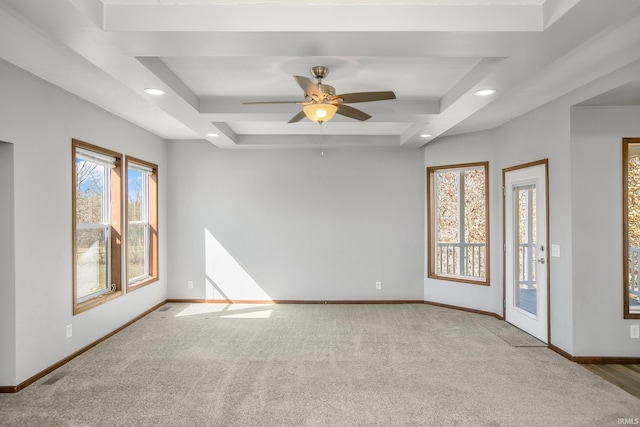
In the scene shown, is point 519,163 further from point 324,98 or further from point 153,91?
point 153,91

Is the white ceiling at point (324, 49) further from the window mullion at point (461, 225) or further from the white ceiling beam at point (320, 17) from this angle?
the window mullion at point (461, 225)

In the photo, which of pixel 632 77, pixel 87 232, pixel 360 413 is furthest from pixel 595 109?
pixel 87 232

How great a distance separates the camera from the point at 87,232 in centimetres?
404

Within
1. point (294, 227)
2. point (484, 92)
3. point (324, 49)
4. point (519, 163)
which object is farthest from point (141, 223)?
point (519, 163)

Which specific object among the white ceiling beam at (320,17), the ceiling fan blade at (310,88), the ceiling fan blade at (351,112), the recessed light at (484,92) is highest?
the white ceiling beam at (320,17)

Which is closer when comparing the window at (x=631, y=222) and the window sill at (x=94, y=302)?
the window at (x=631, y=222)

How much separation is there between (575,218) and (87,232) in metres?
5.12

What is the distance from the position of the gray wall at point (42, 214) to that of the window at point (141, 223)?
1.09 metres

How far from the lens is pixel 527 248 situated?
174 inches

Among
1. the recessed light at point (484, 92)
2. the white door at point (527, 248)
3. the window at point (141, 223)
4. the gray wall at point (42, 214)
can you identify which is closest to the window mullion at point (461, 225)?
the white door at point (527, 248)

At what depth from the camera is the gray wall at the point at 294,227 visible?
5797mm

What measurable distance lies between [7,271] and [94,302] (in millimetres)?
1184

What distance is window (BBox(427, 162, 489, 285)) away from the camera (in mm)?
5266


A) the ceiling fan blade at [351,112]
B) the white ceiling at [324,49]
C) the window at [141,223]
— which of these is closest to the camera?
the white ceiling at [324,49]
